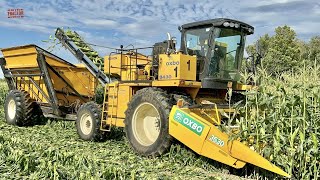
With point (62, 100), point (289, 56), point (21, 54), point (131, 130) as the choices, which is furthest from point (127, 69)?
point (289, 56)

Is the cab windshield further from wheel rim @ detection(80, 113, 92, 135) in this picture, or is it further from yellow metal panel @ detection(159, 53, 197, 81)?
wheel rim @ detection(80, 113, 92, 135)


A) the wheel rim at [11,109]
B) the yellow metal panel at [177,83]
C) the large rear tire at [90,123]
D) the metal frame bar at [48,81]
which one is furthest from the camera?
the wheel rim at [11,109]

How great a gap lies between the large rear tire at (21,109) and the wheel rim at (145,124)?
4366 mm

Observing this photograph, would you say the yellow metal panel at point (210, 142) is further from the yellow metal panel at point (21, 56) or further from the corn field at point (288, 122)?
the yellow metal panel at point (21, 56)

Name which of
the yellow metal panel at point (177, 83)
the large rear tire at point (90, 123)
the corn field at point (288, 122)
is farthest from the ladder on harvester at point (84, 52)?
the corn field at point (288, 122)

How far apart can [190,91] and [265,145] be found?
2.21 m

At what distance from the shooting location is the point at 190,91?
6.71 meters

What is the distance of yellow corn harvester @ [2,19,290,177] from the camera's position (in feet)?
17.2

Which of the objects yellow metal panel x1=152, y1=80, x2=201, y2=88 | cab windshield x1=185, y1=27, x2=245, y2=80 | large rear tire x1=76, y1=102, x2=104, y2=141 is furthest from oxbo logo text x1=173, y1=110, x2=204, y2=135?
large rear tire x1=76, y1=102, x2=104, y2=141

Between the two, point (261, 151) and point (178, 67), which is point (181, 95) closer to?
point (178, 67)

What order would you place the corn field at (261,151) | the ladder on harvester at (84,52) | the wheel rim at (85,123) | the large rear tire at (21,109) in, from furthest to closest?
the large rear tire at (21,109), the ladder on harvester at (84,52), the wheel rim at (85,123), the corn field at (261,151)

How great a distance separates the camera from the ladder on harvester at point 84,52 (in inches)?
376

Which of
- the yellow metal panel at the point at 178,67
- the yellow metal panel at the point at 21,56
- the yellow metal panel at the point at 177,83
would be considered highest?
the yellow metal panel at the point at 21,56

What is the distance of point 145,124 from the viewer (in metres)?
Result: 6.78
